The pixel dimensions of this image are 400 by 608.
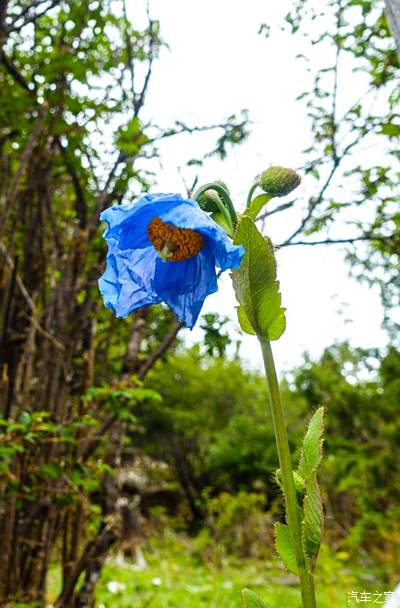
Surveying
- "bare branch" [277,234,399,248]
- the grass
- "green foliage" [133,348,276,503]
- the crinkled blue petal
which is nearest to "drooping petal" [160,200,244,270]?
the crinkled blue petal

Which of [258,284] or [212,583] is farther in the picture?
[212,583]

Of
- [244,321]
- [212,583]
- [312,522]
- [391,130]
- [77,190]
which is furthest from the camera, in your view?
[212,583]

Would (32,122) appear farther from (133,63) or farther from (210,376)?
(210,376)

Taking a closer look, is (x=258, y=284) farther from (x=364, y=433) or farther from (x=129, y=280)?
(x=364, y=433)

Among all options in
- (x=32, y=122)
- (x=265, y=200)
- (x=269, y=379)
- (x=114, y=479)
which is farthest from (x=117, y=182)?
(x=269, y=379)

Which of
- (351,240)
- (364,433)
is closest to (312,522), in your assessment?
(351,240)

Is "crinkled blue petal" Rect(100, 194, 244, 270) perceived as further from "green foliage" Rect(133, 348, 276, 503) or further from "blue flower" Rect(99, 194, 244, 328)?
"green foliage" Rect(133, 348, 276, 503)
